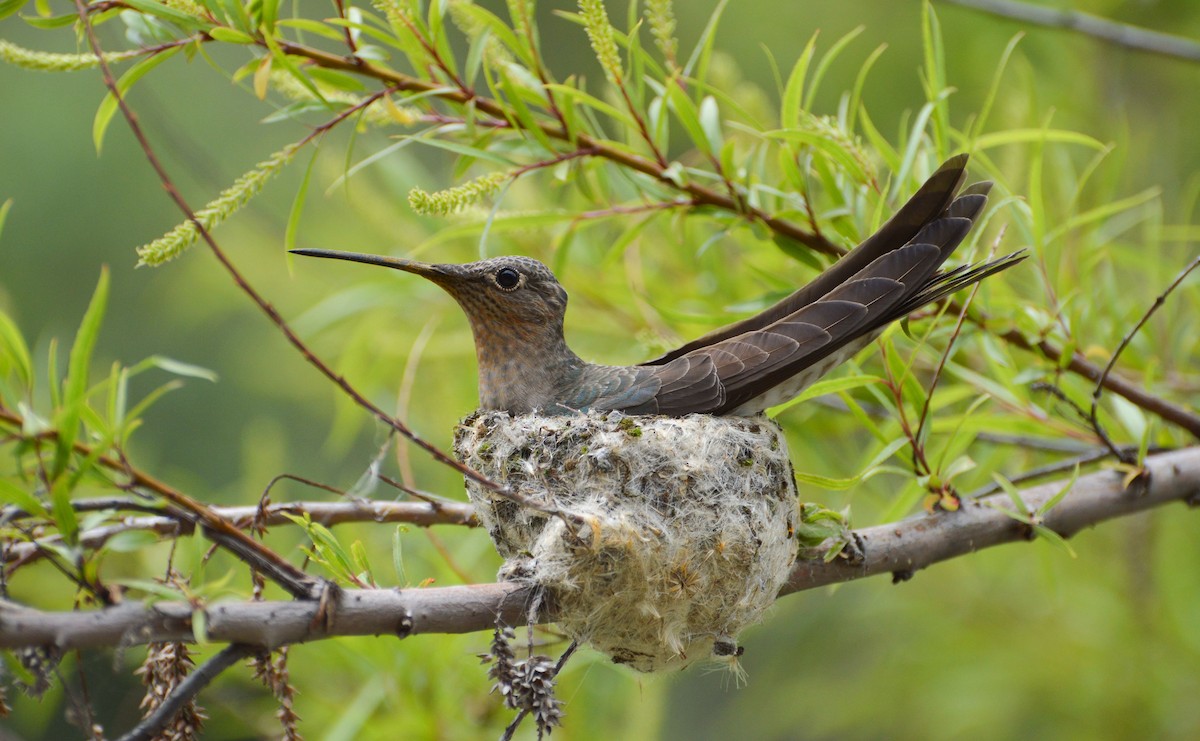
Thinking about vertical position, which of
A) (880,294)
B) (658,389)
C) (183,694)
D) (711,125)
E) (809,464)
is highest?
(711,125)

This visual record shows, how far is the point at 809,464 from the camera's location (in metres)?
3.09

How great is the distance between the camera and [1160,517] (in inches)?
149

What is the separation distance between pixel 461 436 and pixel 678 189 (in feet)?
2.51

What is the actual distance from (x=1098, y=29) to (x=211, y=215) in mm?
2666

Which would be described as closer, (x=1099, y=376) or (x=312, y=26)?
(x=312, y=26)

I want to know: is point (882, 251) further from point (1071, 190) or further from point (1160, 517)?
point (1160, 517)

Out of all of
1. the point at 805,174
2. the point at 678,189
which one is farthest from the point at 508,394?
the point at 805,174

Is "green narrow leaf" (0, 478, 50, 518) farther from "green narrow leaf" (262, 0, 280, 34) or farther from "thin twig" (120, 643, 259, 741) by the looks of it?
"green narrow leaf" (262, 0, 280, 34)

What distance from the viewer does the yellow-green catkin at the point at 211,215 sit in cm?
148

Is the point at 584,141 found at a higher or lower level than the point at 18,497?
higher

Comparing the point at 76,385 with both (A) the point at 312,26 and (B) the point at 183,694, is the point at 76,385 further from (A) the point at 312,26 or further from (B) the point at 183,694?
(A) the point at 312,26

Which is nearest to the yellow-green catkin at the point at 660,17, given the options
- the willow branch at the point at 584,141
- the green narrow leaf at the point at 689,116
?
the green narrow leaf at the point at 689,116

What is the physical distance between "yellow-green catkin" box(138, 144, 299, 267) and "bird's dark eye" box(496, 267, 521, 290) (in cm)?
70

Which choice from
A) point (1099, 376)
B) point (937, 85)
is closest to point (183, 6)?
point (937, 85)
